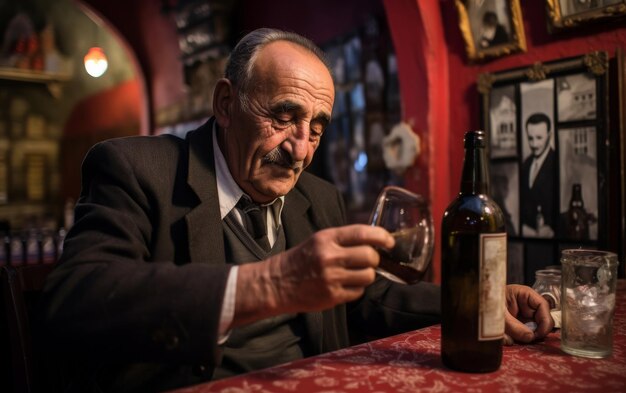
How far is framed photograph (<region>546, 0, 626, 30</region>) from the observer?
80.9 inches

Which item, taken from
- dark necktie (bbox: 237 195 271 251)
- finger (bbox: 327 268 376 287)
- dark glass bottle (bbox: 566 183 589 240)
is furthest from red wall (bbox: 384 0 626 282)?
finger (bbox: 327 268 376 287)

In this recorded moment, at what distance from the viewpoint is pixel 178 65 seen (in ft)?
20.5

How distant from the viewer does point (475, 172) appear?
903mm

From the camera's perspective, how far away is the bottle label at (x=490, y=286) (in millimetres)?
875

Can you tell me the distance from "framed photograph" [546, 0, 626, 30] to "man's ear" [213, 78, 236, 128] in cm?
161

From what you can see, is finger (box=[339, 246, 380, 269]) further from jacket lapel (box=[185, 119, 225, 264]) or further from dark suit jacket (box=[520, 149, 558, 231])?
dark suit jacket (box=[520, 149, 558, 231])

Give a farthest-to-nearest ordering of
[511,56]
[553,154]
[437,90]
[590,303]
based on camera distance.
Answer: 1. [437,90]
2. [511,56]
3. [553,154]
4. [590,303]

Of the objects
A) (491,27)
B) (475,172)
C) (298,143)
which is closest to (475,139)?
(475,172)

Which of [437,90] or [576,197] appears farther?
[437,90]

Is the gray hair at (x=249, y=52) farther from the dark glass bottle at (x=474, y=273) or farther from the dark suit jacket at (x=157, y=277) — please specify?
the dark glass bottle at (x=474, y=273)

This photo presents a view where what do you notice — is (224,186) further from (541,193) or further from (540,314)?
(541,193)

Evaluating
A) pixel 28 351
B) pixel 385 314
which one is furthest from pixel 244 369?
pixel 28 351

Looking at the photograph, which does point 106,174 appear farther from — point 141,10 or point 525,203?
point 141,10

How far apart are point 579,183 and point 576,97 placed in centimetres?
38
